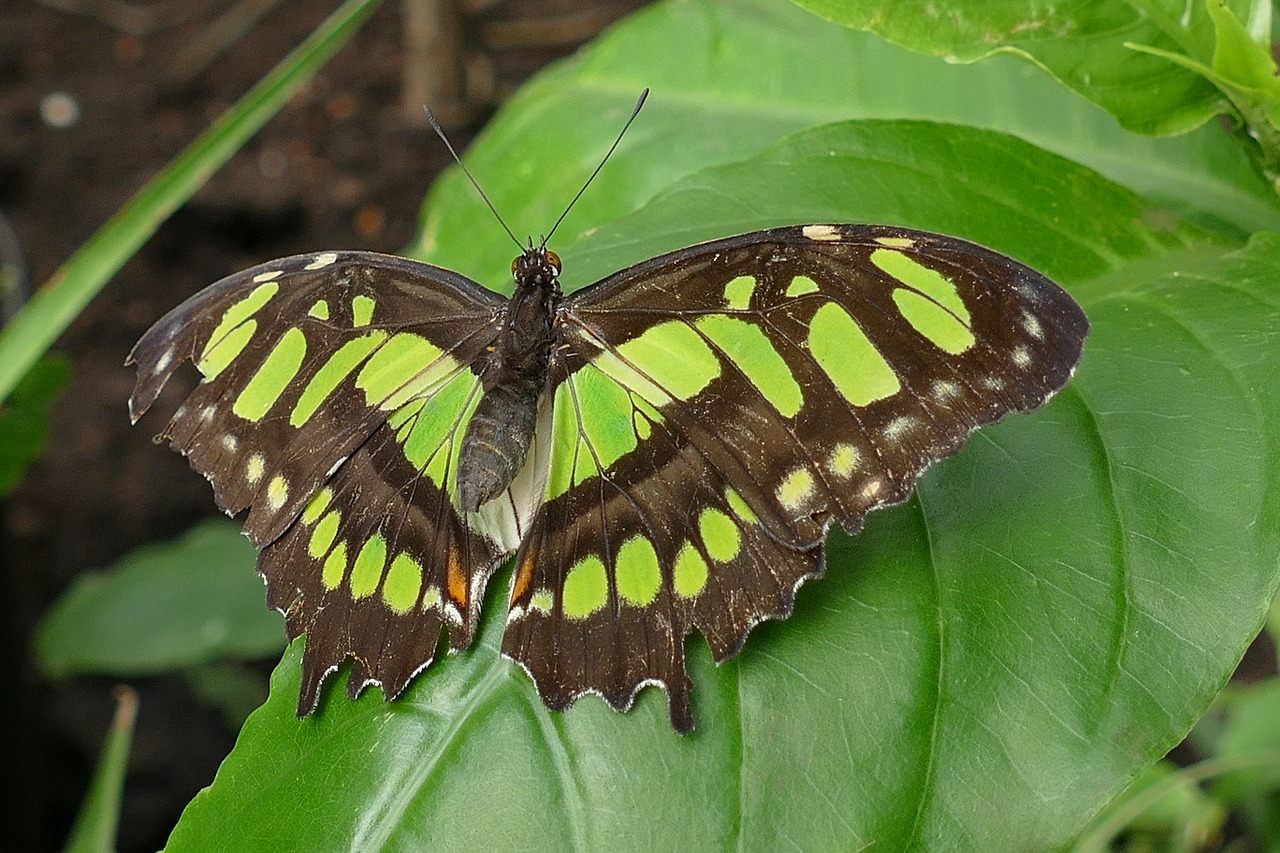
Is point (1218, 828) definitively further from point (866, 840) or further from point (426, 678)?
point (426, 678)

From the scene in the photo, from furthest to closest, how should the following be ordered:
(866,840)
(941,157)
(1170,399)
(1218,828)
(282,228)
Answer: (282,228)
(1218,828)
(941,157)
(1170,399)
(866,840)

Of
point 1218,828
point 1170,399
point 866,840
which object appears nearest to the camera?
Answer: point 866,840

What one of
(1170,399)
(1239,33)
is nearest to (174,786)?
(1170,399)

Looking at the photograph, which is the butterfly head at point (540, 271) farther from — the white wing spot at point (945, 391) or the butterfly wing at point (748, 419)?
the white wing spot at point (945, 391)

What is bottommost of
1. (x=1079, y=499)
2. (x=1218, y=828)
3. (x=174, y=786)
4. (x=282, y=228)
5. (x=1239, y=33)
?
(x=1218, y=828)

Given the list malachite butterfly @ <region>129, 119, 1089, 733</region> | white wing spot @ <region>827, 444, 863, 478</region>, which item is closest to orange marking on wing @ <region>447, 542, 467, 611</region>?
malachite butterfly @ <region>129, 119, 1089, 733</region>

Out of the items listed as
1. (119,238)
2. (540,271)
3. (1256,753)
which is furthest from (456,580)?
(1256,753)

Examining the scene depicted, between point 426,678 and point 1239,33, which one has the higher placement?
point 1239,33

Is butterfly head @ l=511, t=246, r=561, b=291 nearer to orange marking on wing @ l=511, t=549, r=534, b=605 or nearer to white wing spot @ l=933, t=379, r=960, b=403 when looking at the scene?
orange marking on wing @ l=511, t=549, r=534, b=605
